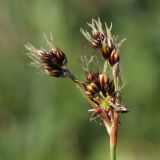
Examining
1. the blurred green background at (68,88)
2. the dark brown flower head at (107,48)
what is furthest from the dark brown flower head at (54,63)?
the blurred green background at (68,88)

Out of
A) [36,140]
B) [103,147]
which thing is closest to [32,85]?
[36,140]

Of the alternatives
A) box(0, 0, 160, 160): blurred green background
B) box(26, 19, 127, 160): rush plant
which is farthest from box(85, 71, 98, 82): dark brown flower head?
box(0, 0, 160, 160): blurred green background

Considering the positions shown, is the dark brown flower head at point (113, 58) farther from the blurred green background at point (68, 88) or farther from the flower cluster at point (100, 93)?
the blurred green background at point (68, 88)

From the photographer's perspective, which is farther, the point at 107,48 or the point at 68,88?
the point at 68,88

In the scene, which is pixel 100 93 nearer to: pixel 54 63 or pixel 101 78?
pixel 101 78

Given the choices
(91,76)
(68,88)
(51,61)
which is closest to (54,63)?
(51,61)

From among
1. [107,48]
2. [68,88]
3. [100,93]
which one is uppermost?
[68,88]

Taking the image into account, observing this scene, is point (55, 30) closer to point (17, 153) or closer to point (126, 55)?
point (126, 55)
